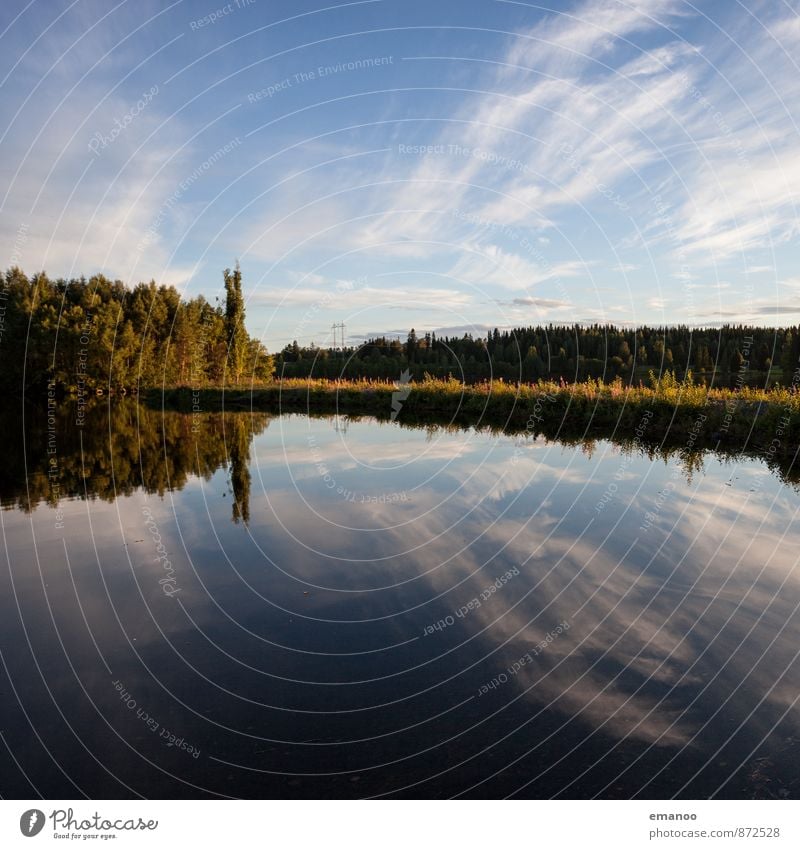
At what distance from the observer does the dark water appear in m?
3.93

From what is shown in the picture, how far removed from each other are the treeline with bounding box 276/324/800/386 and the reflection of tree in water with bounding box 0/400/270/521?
66.2 feet

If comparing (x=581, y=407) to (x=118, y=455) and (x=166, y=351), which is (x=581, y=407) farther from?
(x=166, y=351)

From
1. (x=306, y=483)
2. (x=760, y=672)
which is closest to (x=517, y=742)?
(x=760, y=672)

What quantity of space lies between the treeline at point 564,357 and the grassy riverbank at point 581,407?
952cm

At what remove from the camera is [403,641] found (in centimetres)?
572

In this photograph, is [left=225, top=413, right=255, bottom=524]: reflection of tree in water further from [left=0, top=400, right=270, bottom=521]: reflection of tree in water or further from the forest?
the forest

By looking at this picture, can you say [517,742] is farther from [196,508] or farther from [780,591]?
[196,508]

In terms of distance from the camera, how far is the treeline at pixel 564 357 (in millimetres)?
49750

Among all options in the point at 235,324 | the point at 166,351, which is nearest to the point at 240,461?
the point at 166,351

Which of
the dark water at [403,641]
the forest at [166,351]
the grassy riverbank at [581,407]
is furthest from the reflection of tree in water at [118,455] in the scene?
the forest at [166,351]

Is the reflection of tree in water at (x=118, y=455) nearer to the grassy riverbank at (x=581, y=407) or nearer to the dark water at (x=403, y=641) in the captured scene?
the dark water at (x=403, y=641)

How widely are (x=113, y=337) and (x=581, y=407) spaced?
3682 cm

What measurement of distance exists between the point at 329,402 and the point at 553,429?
17.3m

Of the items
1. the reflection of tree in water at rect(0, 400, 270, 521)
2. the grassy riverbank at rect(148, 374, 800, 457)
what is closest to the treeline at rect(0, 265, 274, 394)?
the grassy riverbank at rect(148, 374, 800, 457)
